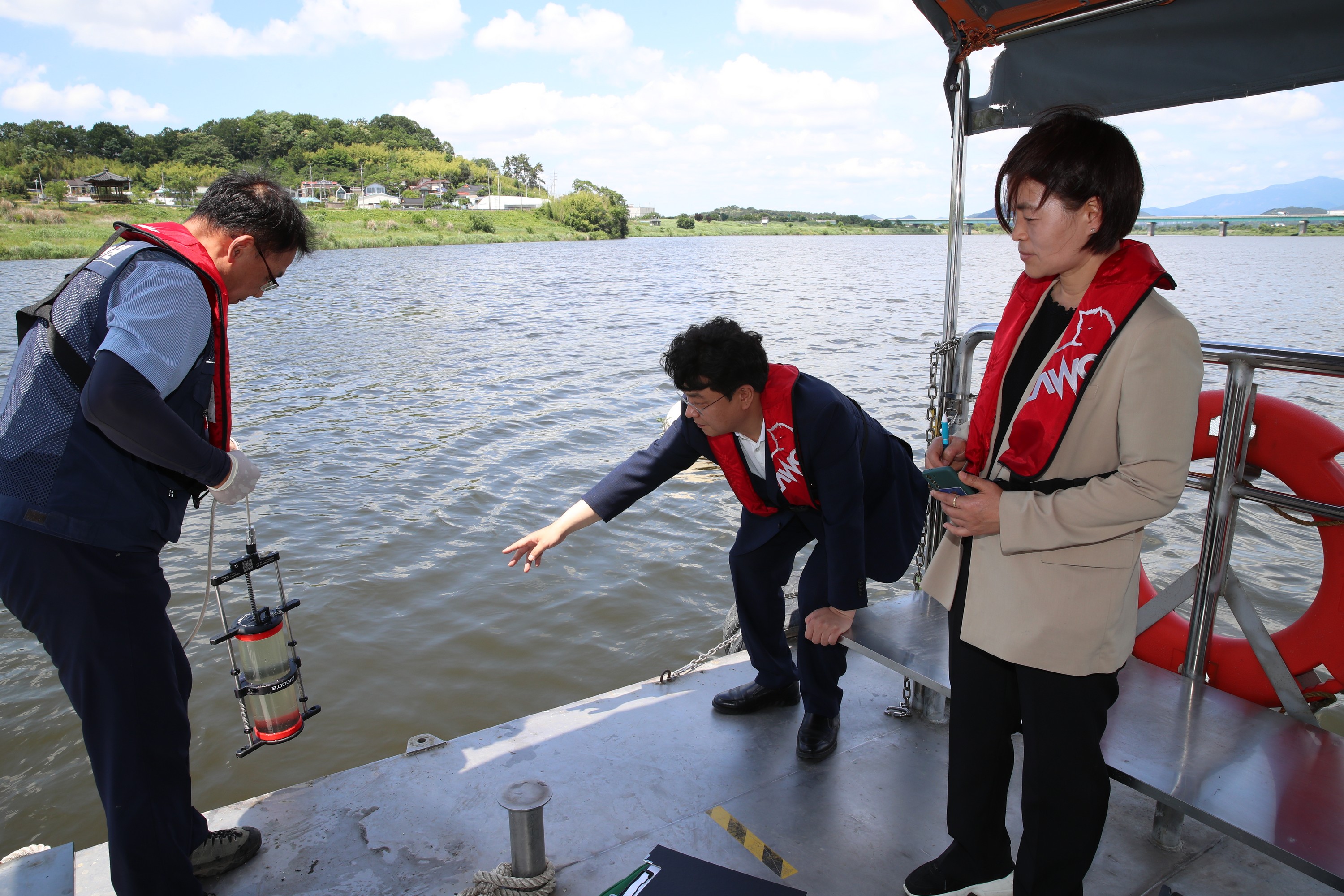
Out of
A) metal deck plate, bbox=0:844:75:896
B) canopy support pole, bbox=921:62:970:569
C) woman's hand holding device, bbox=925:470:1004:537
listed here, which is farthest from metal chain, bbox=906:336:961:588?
metal deck plate, bbox=0:844:75:896

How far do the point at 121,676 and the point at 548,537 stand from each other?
1.26 m

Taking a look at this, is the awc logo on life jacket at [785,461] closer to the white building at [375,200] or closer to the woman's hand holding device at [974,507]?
the woman's hand holding device at [974,507]

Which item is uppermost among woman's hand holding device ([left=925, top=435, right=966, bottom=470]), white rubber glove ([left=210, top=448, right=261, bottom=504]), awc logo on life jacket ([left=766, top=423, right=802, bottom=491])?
woman's hand holding device ([left=925, top=435, right=966, bottom=470])

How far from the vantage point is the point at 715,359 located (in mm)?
Result: 2541

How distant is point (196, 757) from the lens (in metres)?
4.23

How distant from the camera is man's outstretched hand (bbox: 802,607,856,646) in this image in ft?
9.07

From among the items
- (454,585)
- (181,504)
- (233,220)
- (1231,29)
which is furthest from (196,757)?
(1231,29)

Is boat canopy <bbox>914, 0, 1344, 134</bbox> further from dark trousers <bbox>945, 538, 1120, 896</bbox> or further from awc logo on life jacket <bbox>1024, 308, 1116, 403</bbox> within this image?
dark trousers <bbox>945, 538, 1120, 896</bbox>

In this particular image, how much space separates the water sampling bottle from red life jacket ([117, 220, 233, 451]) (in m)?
0.31

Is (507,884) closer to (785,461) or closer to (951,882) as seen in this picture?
(951,882)

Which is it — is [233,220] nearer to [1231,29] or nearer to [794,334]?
[1231,29]

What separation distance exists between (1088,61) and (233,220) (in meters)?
2.96

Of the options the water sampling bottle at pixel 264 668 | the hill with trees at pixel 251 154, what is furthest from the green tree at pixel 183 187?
the water sampling bottle at pixel 264 668

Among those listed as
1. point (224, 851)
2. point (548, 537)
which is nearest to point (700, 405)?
point (548, 537)
